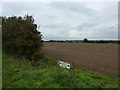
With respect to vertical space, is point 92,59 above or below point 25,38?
below

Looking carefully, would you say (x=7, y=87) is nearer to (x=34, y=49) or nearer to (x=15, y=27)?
A: (x=34, y=49)

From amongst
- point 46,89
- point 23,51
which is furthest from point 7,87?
point 23,51

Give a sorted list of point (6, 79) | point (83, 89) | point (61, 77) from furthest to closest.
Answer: point (6, 79)
point (61, 77)
point (83, 89)

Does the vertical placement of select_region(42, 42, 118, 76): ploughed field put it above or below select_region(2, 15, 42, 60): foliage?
below

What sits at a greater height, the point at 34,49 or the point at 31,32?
the point at 31,32

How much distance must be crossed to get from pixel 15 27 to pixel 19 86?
1135 centimetres

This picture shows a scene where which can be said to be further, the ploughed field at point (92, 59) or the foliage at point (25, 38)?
the foliage at point (25, 38)

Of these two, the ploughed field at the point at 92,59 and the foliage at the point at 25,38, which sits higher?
the foliage at the point at 25,38

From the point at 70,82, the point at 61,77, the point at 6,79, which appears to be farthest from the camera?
the point at 6,79

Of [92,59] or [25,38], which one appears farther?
[92,59]

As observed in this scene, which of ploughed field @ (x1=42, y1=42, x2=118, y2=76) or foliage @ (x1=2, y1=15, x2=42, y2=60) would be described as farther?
foliage @ (x1=2, y1=15, x2=42, y2=60)

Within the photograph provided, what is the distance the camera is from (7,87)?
24.6 feet

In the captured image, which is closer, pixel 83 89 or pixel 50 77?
pixel 83 89

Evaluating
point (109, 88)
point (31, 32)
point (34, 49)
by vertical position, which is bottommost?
point (109, 88)
